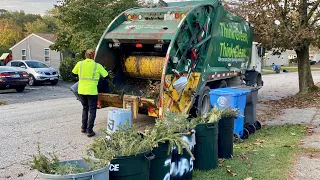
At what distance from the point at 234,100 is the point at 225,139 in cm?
156

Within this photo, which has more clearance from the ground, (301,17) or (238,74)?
(301,17)

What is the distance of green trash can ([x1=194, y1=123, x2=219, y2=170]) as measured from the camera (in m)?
5.05

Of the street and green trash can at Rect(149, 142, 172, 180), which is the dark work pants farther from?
green trash can at Rect(149, 142, 172, 180)

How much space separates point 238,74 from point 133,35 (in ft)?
14.5

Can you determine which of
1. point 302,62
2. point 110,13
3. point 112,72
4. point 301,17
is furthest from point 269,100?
point 110,13

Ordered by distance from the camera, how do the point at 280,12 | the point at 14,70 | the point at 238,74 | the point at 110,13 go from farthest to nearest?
the point at 110,13
the point at 14,70
the point at 280,12
the point at 238,74

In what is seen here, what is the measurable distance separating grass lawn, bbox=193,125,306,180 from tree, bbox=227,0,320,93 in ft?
17.0

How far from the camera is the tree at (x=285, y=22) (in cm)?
1229

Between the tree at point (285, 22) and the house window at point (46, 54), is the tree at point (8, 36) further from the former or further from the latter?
the tree at point (285, 22)

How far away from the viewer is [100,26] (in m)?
20.0

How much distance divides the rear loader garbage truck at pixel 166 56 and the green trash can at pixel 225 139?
1718 millimetres

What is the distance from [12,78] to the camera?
1691 centimetres

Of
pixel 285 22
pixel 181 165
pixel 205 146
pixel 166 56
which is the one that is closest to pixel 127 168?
pixel 181 165

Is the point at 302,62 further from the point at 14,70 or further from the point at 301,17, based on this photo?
the point at 14,70
